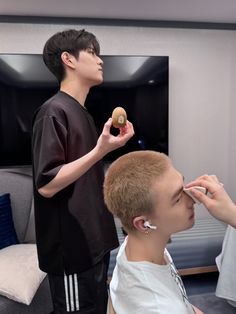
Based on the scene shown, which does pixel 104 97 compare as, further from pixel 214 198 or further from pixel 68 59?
pixel 214 198

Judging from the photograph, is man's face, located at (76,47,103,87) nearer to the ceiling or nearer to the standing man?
the standing man

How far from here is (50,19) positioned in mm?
2381

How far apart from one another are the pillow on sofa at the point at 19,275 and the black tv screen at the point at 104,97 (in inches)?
29.5

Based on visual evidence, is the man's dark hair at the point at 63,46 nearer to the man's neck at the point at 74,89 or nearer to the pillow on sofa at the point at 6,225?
the man's neck at the point at 74,89

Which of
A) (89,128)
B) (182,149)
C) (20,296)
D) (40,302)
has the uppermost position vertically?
(89,128)

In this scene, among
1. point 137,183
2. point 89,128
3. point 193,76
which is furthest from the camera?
point 193,76

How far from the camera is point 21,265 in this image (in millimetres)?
1777

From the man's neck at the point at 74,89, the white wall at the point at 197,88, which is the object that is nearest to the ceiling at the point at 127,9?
the white wall at the point at 197,88

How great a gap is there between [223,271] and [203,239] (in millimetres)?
382

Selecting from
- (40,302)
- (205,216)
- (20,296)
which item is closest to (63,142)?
(20,296)

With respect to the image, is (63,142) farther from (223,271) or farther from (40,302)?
(223,271)

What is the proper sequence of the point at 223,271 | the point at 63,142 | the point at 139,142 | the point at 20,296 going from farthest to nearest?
the point at 139,142
the point at 223,271
the point at 20,296
the point at 63,142

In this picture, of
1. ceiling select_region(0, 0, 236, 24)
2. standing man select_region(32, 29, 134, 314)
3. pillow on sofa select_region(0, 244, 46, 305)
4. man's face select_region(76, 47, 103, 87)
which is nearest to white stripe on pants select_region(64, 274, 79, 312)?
standing man select_region(32, 29, 134, 314)

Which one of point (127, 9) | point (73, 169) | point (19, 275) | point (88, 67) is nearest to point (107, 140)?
point (73, 169)
